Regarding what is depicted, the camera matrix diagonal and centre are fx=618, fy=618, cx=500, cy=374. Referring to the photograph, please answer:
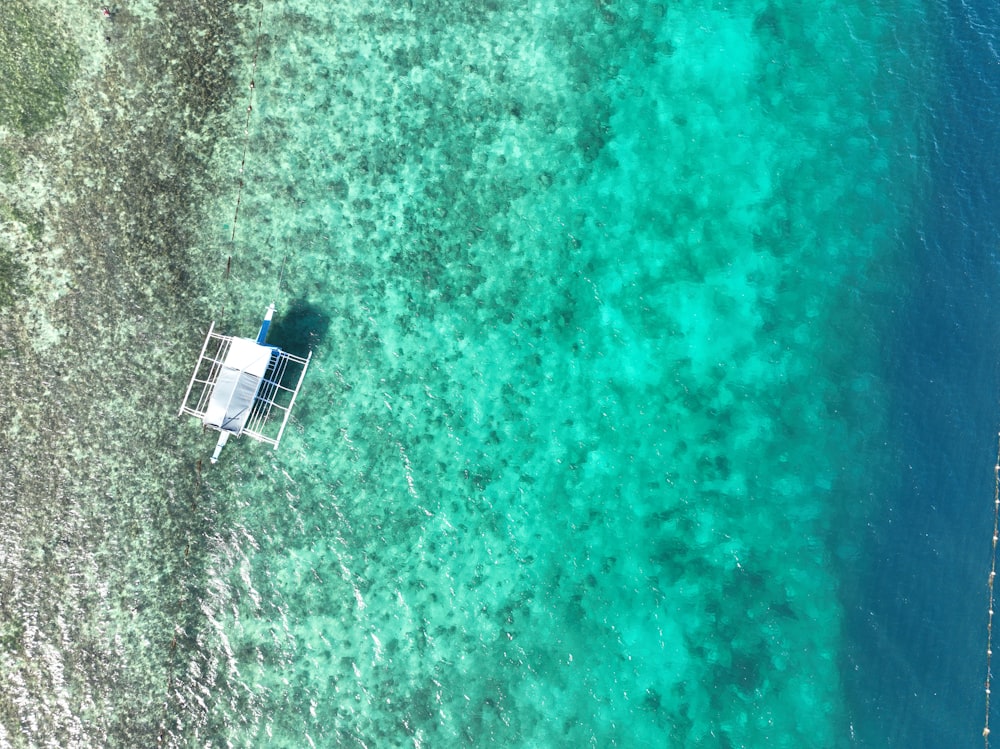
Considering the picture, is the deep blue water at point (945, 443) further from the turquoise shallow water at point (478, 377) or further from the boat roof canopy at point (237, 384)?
the boat roof canopy at point (237, 384)

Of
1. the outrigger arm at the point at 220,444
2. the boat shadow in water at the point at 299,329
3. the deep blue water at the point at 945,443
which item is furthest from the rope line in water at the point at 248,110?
the deep blue water at the point at 945,443

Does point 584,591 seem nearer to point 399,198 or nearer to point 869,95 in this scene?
point 399,198

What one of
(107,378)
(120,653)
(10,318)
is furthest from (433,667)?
(10,318)

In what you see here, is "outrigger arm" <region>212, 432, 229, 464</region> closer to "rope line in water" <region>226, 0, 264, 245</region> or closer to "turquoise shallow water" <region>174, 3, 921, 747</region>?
"turquoise shallow water" <region>174, 3, 921, 747</region>

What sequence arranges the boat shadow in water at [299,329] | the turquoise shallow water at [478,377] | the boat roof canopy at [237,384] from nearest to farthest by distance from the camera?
the boat roof canopy at [237,384], the turquoise shallow water at [478,377], the boat shadow in water at [299,329]

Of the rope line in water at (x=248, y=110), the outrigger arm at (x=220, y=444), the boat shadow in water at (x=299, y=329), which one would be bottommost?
the outrigger arm at (x=220, y=444)

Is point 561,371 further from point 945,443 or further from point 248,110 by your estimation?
point 248,110

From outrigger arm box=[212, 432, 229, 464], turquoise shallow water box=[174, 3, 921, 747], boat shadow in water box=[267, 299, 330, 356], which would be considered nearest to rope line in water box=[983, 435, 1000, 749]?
turquoise shallow water box=[174, 3, 921, 747]
